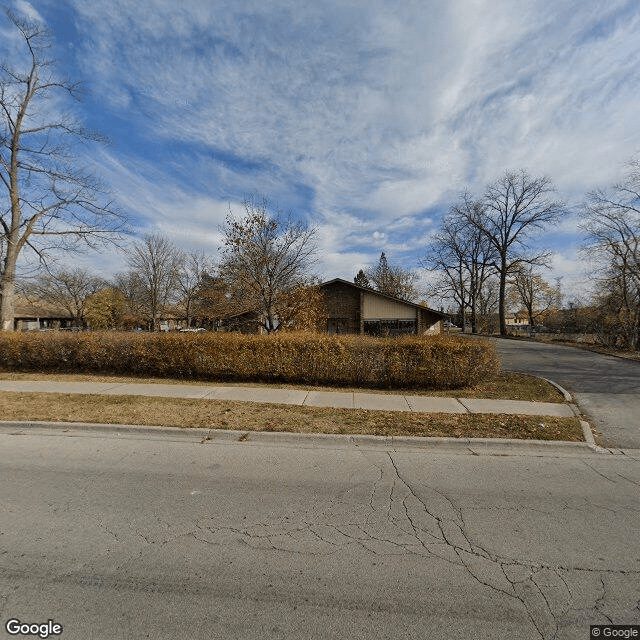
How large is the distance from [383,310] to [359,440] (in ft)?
60.9

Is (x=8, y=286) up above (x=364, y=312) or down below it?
above

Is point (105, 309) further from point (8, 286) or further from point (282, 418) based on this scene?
point (282, 418)

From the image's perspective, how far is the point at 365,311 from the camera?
23359mm

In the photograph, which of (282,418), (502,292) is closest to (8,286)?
(282,418)

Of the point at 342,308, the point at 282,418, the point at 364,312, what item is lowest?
the point at 282,418

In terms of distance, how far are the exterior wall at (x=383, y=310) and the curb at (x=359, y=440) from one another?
1792 cm

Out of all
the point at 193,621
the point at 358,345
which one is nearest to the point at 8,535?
the point at 193,621

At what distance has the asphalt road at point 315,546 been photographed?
223cm

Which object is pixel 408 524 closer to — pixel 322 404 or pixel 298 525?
pixel 298 525

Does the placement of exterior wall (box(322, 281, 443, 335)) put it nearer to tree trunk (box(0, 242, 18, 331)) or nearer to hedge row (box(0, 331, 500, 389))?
hedge row (box(0, 331, 500, 389))

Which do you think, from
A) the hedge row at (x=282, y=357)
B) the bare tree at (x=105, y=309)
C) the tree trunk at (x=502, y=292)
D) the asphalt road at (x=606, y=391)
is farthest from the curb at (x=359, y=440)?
the bare tree at (x=105, y=309)

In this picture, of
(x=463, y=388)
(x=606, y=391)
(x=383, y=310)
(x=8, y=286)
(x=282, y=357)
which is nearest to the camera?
(x=463, y=388)

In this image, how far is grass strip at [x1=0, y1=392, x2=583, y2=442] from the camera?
18.9 ft

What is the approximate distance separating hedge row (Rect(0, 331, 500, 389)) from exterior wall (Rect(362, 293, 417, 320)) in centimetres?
1350
